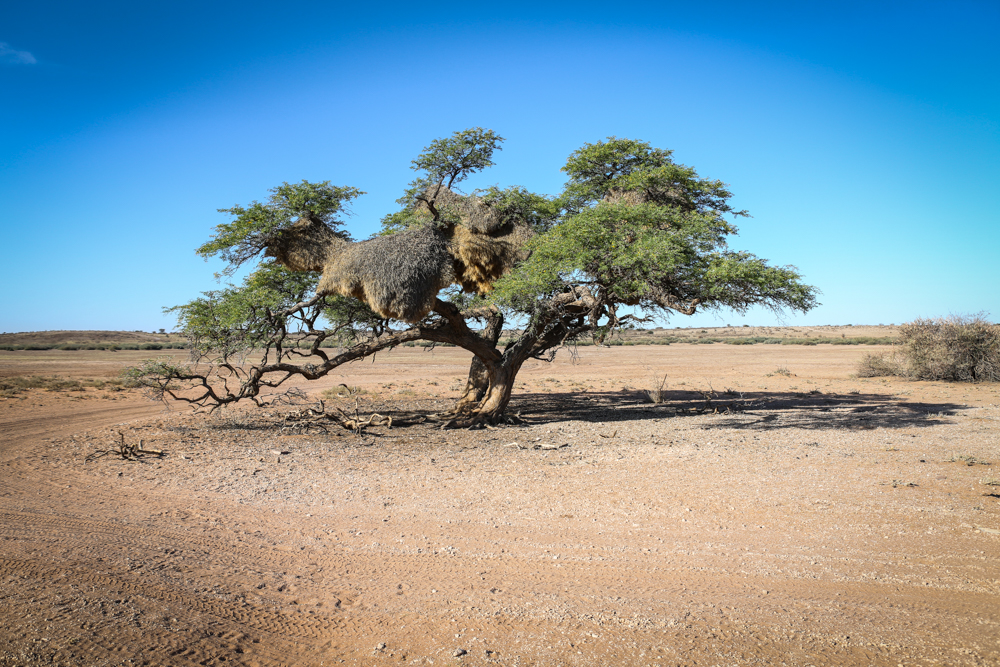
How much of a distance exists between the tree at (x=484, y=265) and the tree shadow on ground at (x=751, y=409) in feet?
8.37

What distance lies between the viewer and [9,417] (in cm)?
1446

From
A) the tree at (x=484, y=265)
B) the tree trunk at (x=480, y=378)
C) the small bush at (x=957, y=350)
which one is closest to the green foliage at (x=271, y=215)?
the tree at (x=484, y=265)

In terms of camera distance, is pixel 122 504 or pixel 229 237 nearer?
pixel 122 504

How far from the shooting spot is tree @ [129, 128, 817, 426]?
36.6 ft

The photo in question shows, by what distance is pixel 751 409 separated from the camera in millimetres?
16672

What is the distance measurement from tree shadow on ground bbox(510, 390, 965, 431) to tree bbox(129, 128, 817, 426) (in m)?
2.55

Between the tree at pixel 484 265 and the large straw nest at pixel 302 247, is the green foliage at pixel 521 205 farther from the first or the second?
the large straw nest at pixel 302 247

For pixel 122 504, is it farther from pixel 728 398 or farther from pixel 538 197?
pixel 728 398

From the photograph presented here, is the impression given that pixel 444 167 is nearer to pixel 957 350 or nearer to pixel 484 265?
pixel 484 265

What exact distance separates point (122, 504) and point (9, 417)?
10.8 metres

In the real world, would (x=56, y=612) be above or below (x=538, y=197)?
below

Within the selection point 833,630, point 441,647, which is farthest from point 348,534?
point 833,630

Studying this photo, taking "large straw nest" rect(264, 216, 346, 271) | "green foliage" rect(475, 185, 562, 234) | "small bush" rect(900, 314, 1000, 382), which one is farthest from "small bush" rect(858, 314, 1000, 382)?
"large straw nest" rect(264, 216, 346, 271)

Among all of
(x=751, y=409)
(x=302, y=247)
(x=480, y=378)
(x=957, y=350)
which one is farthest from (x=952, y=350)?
(x=302, y=247)
